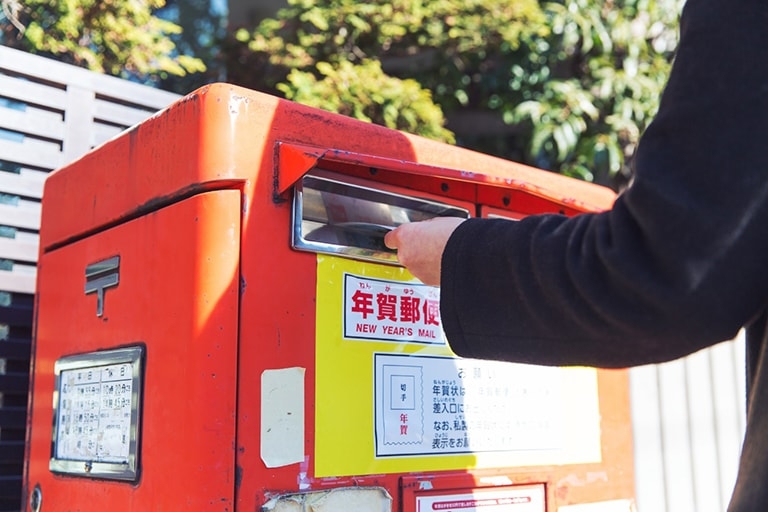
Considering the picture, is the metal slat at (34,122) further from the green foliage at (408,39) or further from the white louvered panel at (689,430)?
the white louvered panel at (689,430)

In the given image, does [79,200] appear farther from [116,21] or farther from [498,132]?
[498,132]

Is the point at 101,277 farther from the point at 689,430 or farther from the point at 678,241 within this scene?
the point at 689,430

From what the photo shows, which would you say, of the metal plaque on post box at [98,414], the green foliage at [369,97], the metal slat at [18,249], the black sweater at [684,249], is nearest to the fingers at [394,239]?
the black sweater at [684,249]

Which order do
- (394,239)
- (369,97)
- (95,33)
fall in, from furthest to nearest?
(369,97)
(95,33)
(394,239)

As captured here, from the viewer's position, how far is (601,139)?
4.08 m

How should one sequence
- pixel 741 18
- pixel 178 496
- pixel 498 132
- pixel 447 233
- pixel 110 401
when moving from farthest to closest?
pixel 498 132 < pixel 110 401 < pixel 178 496 < pixel 447 233 < pixel 741 18

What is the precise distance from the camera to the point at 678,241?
2.60ft

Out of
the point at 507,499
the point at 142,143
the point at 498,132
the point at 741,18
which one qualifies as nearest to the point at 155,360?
the point at 142,143

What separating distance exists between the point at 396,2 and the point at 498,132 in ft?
3.79

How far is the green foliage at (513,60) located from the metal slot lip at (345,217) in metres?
2.32

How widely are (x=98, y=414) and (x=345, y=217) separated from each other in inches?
22.3

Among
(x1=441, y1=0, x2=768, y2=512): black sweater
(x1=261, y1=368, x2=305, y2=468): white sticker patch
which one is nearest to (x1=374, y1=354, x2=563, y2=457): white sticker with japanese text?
(x1=261, y1=368, x2=305, y2=468): white sticker patch

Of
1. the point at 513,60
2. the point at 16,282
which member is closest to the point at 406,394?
the point at 16,282

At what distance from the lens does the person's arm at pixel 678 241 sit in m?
0.78
